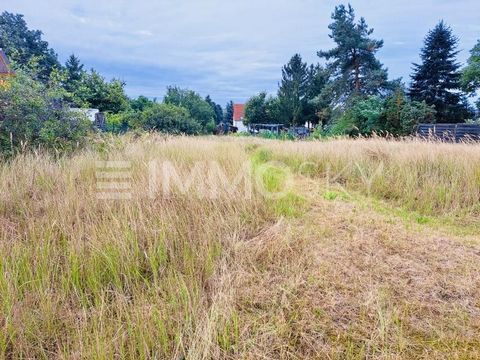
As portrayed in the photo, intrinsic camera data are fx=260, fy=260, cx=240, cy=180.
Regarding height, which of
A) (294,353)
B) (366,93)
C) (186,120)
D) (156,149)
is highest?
(366,93)

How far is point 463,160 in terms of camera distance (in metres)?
4.16

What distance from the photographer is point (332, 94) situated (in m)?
19.7

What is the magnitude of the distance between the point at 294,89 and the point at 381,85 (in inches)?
466

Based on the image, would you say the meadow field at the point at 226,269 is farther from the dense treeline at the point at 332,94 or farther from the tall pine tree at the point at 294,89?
the tall pine tree at the point at 294,89

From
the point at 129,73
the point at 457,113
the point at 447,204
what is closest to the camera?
the point at 447,204

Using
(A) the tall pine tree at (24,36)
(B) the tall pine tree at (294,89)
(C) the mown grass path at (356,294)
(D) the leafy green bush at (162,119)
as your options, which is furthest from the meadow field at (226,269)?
(A) the tall pine tree at (24,36)

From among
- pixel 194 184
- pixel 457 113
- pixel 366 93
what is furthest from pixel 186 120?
pixel 457 113

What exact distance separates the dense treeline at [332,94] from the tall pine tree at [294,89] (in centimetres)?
11

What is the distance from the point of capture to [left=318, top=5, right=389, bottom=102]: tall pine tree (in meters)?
17.8

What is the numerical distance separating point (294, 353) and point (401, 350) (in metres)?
0.54

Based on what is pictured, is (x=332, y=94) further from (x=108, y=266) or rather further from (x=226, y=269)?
(x=108, y=266)

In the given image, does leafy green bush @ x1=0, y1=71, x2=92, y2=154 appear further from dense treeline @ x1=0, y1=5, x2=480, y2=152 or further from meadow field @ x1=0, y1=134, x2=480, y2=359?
meadow field @ x1=0, y1=134, x2=480, y2=359

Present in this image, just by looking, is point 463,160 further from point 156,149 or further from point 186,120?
point 186,120

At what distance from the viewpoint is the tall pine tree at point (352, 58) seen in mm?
17797
